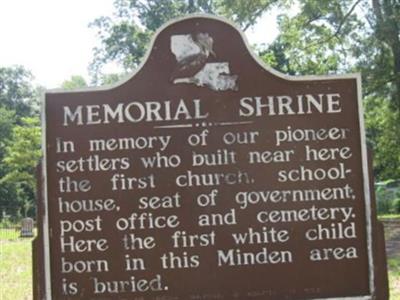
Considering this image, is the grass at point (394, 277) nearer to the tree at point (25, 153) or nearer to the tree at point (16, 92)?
the tree at point (25, 153)

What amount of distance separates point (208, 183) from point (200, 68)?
0.77 meters

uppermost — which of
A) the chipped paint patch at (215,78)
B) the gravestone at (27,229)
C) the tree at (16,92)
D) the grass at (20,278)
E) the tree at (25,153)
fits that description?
the tree at (16,92)

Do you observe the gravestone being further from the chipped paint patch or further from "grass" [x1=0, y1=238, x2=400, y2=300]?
the chipped paint patch

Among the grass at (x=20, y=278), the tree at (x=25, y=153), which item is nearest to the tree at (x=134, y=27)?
the tree at (x=25, y=153)

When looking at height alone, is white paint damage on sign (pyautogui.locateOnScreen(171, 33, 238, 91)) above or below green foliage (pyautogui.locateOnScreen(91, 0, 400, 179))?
below

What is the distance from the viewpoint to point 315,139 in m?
4.55

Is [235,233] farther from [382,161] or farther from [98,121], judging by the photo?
[382,161]

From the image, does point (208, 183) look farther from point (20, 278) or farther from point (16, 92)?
point (16, 92)

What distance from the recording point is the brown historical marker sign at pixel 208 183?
4434 millimetres

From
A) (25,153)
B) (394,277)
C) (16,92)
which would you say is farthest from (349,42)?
(16,92)

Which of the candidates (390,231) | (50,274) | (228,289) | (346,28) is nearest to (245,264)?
(228,289)

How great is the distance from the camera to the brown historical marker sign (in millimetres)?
4434

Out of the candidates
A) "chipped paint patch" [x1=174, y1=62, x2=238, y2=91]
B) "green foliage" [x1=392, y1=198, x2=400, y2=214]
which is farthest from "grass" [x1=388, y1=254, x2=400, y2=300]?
"green foliage" [x1=392, y1=198, x2=400, y2=214]

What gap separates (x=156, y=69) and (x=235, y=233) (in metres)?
1.20
